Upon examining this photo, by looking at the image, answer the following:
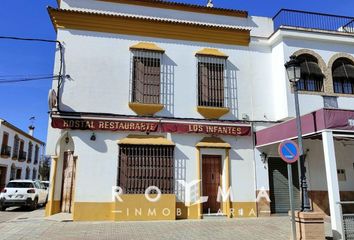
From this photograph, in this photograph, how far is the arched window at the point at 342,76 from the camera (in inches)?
560

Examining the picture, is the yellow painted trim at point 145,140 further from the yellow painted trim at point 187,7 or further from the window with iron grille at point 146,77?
the yellow painted trim at point 187,7

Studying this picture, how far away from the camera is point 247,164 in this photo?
13.2m

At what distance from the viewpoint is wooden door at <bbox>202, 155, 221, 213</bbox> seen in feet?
42.5

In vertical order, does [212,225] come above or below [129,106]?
below

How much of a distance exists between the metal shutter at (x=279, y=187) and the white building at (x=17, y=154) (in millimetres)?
24707

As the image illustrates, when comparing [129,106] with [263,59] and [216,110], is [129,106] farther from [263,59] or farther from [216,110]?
[263,59]

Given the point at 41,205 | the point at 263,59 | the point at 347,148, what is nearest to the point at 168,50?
the point at 263,59

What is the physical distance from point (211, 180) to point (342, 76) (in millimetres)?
7515

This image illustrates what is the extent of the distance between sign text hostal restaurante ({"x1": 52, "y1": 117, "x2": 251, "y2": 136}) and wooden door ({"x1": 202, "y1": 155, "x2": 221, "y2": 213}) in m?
1.23

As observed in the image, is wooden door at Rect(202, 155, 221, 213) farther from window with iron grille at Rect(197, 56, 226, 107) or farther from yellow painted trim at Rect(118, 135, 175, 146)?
window with iron grille at Rect(197, 56, 226, 107)

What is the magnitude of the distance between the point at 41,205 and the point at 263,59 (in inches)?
639

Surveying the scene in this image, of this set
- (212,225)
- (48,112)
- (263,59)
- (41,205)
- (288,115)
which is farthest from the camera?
(41,205)

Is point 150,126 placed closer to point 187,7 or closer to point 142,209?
point 142,209

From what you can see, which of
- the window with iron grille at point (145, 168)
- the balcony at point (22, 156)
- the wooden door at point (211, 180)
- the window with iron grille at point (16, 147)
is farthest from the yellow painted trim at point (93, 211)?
the balcony at point (22, 156)
